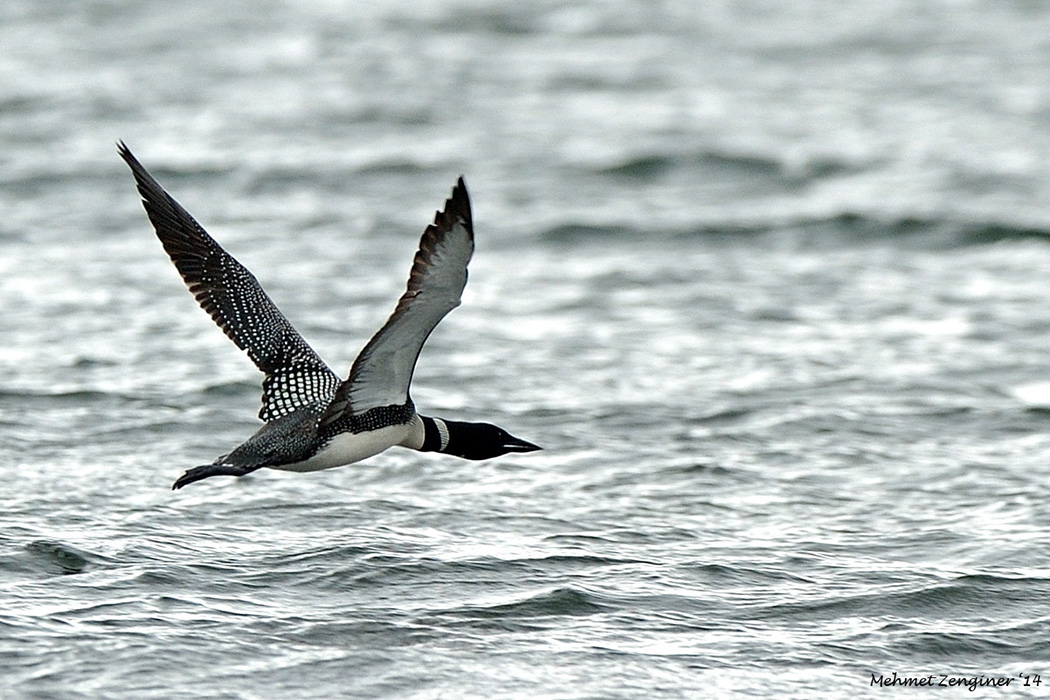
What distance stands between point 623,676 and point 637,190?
367 inches

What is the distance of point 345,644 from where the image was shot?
21.1 ft

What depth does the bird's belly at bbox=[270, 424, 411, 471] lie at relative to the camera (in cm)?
702

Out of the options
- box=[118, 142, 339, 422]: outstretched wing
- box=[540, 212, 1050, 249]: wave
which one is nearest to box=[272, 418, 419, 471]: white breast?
box=[118, 142, 339, 422]: outstretched wing

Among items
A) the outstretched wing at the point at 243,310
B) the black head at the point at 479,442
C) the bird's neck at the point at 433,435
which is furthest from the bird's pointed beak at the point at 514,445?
the outstretched wing at the point at 243,310

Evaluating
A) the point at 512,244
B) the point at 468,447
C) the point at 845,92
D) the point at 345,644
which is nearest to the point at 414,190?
the point at 512,244

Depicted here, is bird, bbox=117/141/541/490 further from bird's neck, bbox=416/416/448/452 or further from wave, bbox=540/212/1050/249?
wave, bbox=540/212/1050/249

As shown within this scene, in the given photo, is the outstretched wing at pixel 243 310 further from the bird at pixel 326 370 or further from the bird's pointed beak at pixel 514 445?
the bird's pointed beak at pixel 514 445

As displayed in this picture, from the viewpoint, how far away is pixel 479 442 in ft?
24.8

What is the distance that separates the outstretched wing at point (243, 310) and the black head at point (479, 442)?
1.75 feet

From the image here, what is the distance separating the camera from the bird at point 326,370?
623 cm

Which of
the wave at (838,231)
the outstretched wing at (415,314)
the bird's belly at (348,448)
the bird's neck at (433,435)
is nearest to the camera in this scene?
the outstretched wing at (415,314)

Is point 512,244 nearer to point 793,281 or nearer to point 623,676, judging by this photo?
point 793,281

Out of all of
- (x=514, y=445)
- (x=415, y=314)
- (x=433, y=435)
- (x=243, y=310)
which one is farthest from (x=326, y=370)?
(x=415, y=314)

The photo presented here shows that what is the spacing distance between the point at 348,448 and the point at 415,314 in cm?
89
